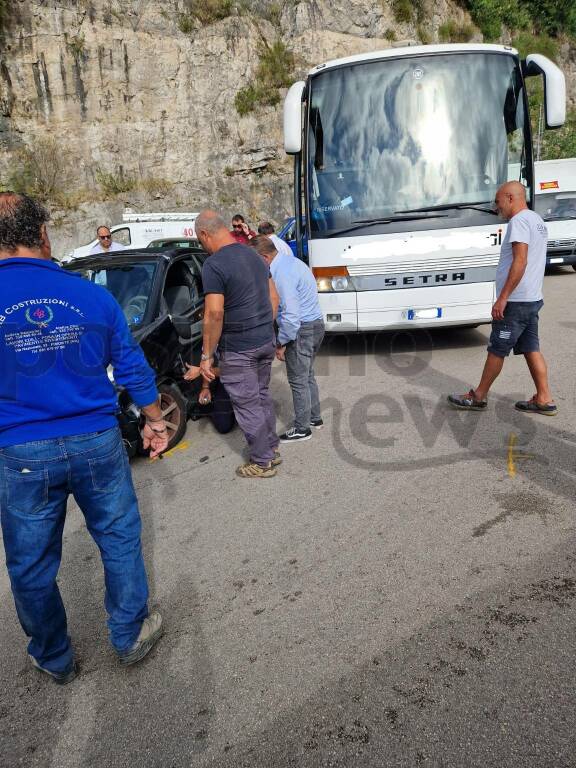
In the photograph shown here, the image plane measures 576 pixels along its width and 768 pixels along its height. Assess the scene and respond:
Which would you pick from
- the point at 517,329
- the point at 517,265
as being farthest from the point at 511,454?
the point at 517,265

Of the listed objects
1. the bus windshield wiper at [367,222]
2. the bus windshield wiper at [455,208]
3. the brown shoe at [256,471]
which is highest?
the bus windshield wiper at [455,208]

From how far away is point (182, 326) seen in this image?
563cm

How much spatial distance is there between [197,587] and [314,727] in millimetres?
1180

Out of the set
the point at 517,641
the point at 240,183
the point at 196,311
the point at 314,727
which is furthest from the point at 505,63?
the point at 240,183

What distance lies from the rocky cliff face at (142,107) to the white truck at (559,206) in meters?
16.3

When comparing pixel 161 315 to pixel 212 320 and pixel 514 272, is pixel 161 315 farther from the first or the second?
pixel 514 272

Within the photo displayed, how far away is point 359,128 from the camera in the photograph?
24.0 ft

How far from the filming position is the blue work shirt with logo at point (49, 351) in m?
2.23

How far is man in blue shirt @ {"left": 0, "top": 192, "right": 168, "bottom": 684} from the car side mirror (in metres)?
2.95

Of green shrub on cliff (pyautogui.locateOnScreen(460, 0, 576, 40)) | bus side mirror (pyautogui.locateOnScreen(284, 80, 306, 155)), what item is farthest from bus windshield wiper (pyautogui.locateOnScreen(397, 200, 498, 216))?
green shrub on cliff (pyautogui.locateOnScreen(460, 0, 576, 40))

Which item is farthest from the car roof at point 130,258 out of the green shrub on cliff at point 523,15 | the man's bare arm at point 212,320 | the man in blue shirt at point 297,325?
the green shrub on cliff at point 523,15

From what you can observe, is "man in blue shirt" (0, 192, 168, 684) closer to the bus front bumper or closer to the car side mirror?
the car side mirror

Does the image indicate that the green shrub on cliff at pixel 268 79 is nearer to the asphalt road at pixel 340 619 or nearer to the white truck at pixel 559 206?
the white truck at pixel 559 206

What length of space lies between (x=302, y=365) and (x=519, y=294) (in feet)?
6.72
